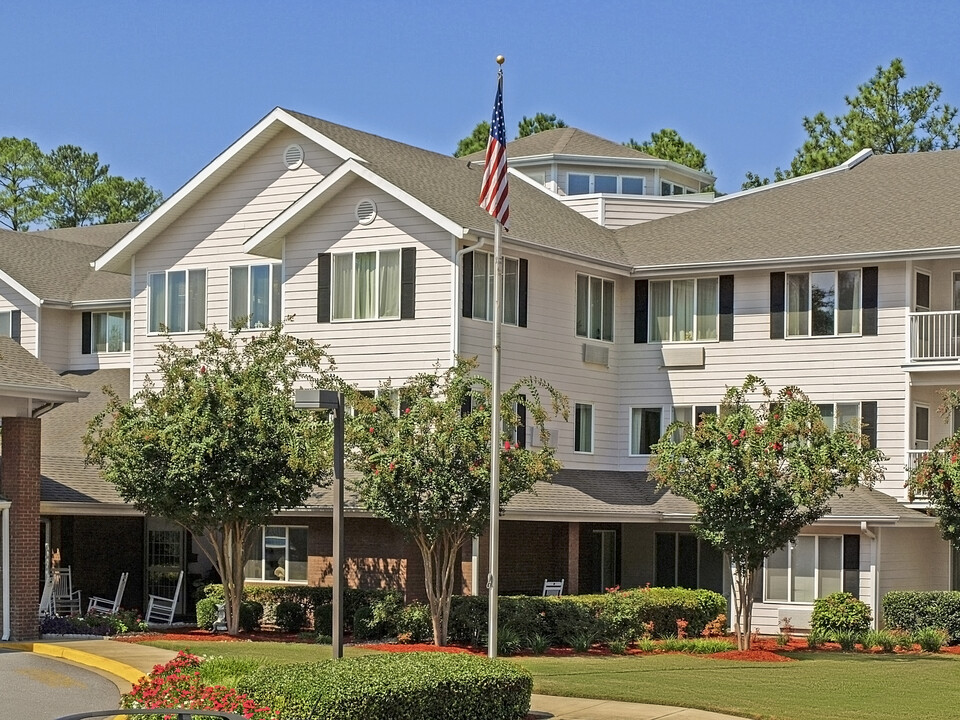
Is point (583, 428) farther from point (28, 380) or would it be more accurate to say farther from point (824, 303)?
point (28, 380)

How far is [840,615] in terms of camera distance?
105 feet

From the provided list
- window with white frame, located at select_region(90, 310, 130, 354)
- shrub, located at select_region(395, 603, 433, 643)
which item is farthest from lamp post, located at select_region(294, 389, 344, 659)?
window with white frame, located at select_region(90, 310, 130, 354)

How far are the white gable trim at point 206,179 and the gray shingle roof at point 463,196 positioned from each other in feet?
1.22

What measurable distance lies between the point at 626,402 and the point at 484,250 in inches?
260

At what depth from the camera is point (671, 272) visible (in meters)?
36.3

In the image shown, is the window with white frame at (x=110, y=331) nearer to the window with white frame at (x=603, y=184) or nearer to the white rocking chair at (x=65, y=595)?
the white rocking chair at (x=65, y=595)

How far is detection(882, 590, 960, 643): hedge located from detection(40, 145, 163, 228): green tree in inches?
2036

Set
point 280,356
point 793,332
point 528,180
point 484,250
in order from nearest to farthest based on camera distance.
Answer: point 280,356, point 484,250, point 793,332, point 528,180

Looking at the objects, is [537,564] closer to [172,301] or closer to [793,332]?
[793,332]

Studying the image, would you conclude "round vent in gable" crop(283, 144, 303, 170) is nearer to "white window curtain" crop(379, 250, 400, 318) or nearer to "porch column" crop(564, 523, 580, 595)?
"white window curtain" crop(379, 250, 400, 318)

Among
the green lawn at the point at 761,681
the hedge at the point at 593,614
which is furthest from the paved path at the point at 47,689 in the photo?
the hedge at the point at 593,614

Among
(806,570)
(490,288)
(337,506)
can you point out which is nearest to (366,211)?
(490,288)

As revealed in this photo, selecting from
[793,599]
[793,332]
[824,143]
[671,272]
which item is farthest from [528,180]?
[824,143]

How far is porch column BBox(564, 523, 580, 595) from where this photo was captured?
32.8 m
